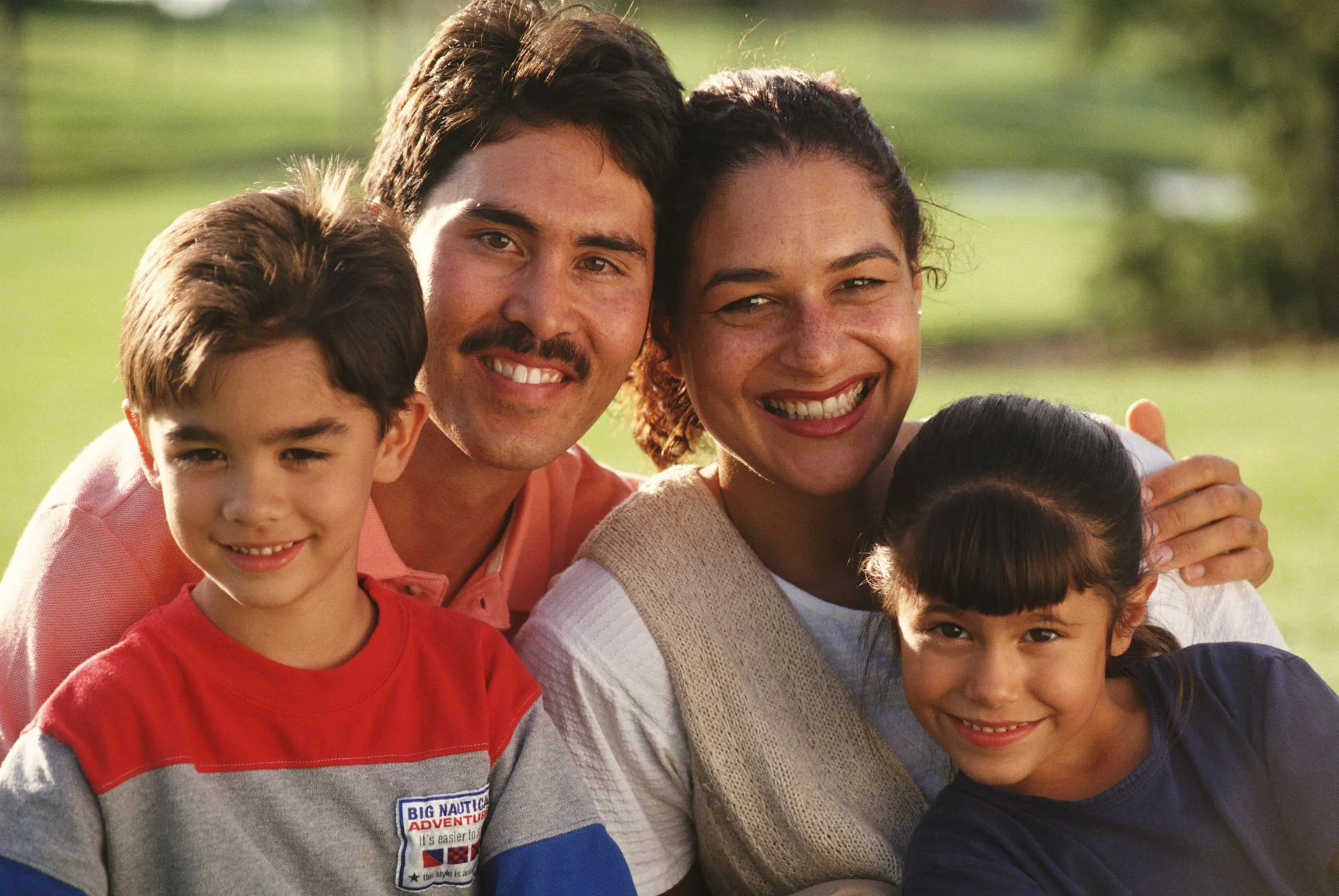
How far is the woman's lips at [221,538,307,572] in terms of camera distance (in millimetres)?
2211

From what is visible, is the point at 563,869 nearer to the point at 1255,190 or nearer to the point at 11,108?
the point at 1255,190

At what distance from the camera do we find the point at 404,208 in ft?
9.62

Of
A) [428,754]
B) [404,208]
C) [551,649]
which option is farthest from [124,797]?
[404,208]

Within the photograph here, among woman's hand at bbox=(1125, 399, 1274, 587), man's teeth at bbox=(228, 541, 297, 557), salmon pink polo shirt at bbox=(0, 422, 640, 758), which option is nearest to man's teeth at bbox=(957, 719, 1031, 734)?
woman's hand at bbox=(1125, 399, 1274, 587)

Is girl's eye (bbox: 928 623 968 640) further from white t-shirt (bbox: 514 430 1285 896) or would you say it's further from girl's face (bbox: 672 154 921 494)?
girl's face (bbox: 672 154 921 494)

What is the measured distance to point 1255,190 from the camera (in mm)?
13266

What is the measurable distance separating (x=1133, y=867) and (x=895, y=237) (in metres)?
1.21

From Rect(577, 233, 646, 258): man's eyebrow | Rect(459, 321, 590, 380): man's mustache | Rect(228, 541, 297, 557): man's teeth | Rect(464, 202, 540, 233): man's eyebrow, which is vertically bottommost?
Rect(228, 541, 297, 557): man's teeth

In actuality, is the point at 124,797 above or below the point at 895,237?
below

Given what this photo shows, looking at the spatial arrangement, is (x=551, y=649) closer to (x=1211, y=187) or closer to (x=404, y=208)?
(x=404, y=208)

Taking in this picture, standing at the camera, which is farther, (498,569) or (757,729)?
(498,569)

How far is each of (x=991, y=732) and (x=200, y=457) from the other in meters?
1.29

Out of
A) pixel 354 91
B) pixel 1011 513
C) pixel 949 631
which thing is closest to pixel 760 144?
pixel 1011 513

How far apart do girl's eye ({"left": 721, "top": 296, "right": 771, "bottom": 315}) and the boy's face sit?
81 cm
